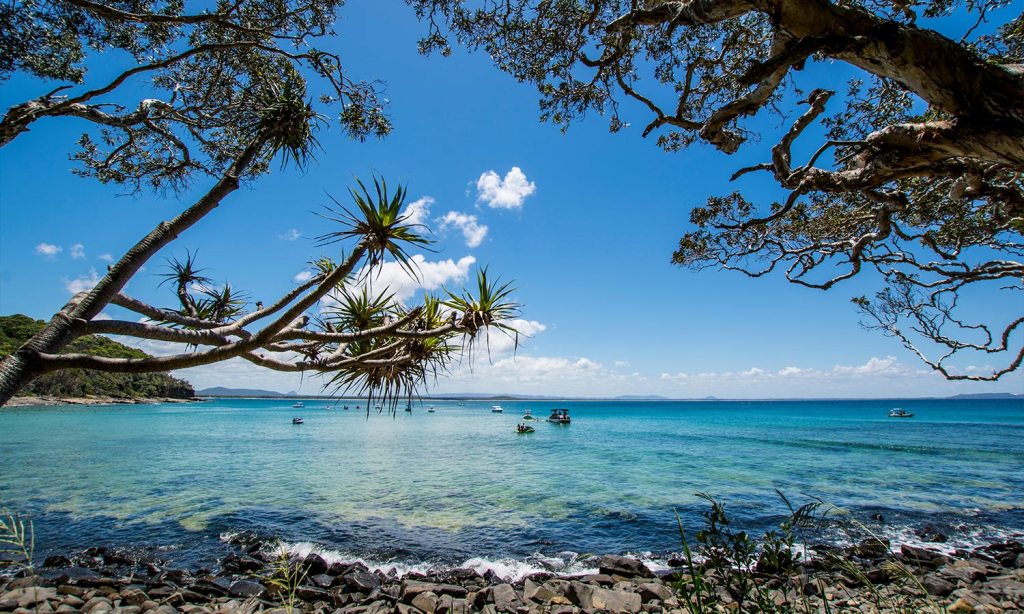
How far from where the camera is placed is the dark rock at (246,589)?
736 centimetres

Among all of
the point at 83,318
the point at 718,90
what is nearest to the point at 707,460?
the point at 718,90

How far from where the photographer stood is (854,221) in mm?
9391

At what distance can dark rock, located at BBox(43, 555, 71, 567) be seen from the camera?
880cm

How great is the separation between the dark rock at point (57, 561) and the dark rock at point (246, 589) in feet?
13.7

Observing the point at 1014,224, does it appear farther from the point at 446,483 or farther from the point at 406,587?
the point at 446,483

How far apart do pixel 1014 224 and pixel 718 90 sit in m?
5.30

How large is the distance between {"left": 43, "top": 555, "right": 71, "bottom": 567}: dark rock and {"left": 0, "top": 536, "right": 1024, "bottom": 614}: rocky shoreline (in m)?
0.02

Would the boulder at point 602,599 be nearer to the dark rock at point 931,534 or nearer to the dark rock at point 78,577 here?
the dark rock at point 78,577

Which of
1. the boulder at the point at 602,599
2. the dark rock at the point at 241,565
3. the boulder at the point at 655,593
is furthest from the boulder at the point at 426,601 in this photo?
the dark rock at the point at 241,565

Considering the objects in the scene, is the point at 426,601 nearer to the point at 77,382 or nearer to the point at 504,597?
the point at 504,597

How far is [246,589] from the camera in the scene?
298 inches

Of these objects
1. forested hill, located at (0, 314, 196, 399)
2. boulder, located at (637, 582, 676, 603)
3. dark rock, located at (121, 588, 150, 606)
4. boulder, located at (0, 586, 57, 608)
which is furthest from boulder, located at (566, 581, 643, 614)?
forested hill, located at (0, 314, 196, 399)

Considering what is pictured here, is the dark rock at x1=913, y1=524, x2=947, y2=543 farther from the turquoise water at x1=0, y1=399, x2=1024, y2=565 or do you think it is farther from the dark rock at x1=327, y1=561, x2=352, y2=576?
the dark rock at x1=327, y1=561, x2=352, y2=576

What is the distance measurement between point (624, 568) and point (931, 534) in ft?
27.0
